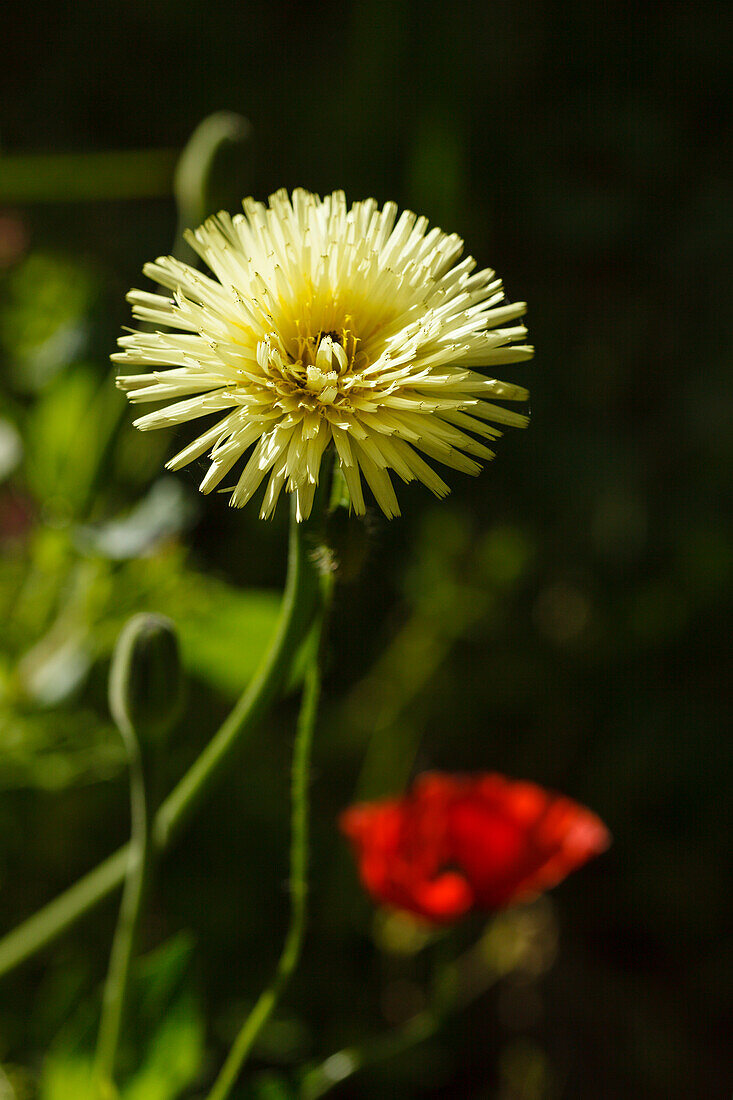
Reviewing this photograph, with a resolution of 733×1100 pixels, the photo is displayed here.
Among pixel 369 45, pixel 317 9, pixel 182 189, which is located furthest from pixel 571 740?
pixel 317 9

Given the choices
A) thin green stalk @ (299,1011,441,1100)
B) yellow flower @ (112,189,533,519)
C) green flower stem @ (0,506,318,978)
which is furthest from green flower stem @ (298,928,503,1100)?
yellow flower @ (112,189,533,519)

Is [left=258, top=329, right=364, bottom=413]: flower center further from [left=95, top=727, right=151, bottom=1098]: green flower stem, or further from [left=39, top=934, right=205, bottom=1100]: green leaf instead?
[left=39, top=934, right=205, bottom=1100]: green leaf

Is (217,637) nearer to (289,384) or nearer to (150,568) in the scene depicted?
(150,568)

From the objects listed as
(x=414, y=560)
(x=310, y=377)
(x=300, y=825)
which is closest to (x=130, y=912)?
(x=300, y=825)

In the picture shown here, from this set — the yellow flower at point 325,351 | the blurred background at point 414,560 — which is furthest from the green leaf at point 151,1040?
the yellow flower at point 325,351

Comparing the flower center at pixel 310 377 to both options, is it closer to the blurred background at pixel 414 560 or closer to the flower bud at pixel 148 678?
the flower bud at pixel 148 678

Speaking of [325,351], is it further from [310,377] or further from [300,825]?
[300,825]
